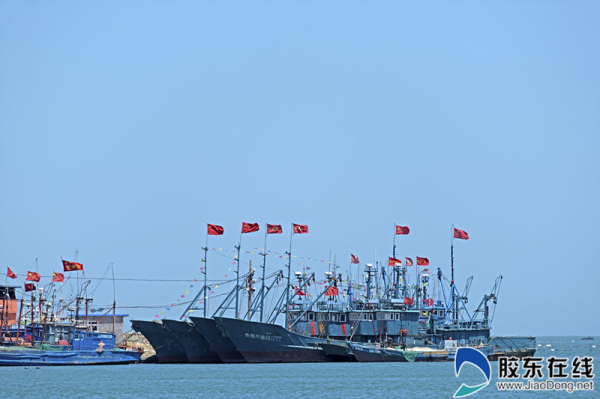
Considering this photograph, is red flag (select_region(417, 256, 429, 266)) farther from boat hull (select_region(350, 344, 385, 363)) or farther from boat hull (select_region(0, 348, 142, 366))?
boat hull (select_region(0, 348, 142, 366))

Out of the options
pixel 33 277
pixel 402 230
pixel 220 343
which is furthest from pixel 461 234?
pixel 33 277

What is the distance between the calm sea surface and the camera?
58.7 metres

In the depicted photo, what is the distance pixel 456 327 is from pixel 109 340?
1317 inches

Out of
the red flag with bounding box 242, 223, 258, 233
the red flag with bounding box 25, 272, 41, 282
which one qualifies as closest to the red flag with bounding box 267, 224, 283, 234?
the red flag with bounding box 242, 223, 258, 233

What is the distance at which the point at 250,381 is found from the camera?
66.8 metres

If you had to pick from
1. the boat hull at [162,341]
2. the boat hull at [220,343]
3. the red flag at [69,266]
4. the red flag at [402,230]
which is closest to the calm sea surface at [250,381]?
the boat hull at [220,343]

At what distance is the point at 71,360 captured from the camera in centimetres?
8719

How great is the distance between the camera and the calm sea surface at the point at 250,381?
58.7 m

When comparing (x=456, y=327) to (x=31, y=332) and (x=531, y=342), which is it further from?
(x=31, y=332)

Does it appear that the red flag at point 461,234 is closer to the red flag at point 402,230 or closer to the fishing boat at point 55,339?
the red flag at point 402,230

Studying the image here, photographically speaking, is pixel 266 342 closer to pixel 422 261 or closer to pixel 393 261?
pixel 393 261

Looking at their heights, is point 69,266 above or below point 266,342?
above

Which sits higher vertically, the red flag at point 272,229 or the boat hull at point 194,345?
the red flag at point 272,229

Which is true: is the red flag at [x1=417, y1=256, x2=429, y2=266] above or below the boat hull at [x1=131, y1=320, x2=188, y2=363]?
above
